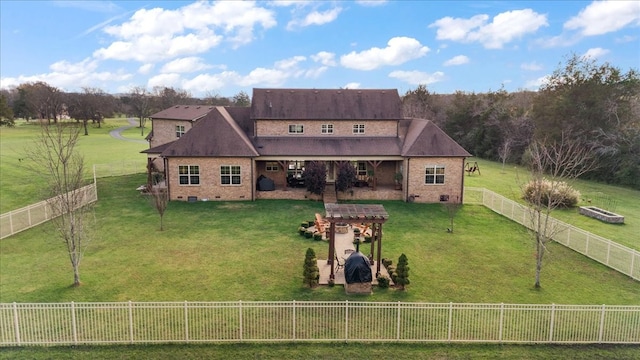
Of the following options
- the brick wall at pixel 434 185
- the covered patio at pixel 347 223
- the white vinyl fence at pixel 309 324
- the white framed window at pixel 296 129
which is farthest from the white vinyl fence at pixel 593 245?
the white framed window at pixel 296 129

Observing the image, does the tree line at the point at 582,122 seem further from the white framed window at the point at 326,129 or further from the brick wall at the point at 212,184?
the brick wall at the point at 212,184

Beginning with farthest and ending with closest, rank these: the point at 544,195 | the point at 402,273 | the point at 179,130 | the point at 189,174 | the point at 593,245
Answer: the point at 179,130
the point at 189,174
the point at 544,195
the point at 593,245
the point at 402,273

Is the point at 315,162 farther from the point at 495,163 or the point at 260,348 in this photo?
the point at 495,163

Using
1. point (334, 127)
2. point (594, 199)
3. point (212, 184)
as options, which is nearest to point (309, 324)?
point (212, 184)

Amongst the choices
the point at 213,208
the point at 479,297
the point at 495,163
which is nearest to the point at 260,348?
the point at 479,297

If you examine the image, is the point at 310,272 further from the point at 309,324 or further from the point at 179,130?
the point at 179,130

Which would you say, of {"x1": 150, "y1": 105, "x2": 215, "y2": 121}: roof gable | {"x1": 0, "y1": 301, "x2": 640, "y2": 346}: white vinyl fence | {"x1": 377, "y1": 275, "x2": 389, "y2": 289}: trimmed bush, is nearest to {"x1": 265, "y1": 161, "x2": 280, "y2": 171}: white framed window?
{"x1": 150, "y1": 105, "x2": 215, "y2": 121}: roof gable
